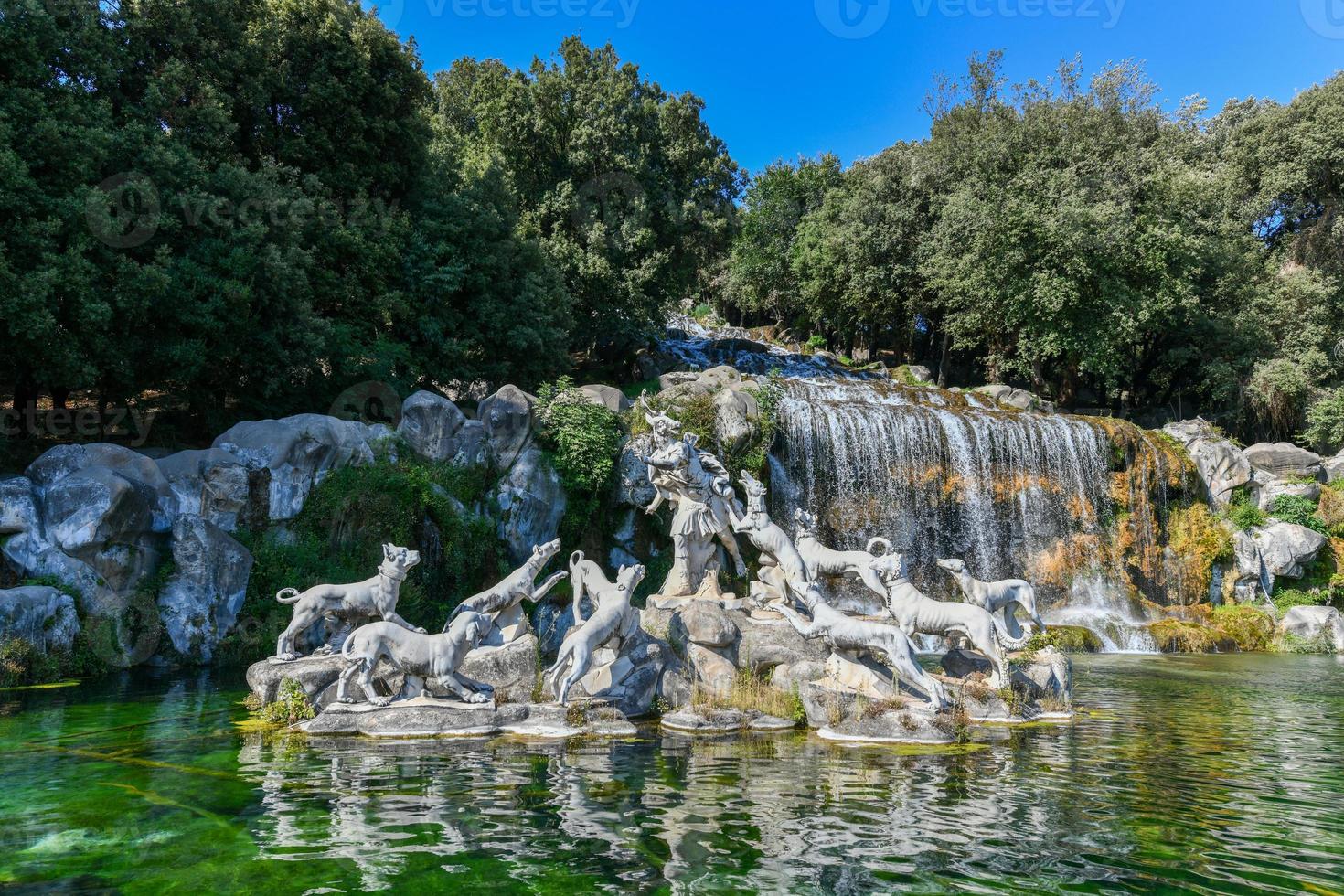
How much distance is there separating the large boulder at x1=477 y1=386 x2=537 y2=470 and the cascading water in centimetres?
667

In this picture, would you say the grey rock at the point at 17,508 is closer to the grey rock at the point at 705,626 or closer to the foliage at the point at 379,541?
the foliage at the point at 379,541

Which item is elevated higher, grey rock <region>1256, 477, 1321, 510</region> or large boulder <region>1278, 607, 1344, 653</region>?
grey rock <region>1256, 477, 1321, 510</region>

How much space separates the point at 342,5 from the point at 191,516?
Answer: 56.3 ft

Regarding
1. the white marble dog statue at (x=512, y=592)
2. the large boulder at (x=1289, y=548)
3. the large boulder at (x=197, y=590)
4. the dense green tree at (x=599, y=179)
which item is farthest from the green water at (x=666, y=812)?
the dense green tree at (x=599, y=179)

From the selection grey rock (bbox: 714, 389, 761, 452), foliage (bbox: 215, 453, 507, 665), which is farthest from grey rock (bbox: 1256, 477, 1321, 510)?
foliage (bbox: 215, 453, 507, 665)

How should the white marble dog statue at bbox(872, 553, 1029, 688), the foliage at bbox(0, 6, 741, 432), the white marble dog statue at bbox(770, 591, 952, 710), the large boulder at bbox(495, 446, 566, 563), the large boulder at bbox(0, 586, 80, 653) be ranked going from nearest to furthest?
the white marble dog statue at bbox(770, 591, 952, 710), the white marble dog statue at bbox(872, 553, 1029, 688), the large boulder at bbox(0, 586, 80, 653), the foliage at bbox(0, 6, 741, 432), the large boulder at bbox(495, 446, 566, 563)

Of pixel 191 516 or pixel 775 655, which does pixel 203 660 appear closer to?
pixel 191 516

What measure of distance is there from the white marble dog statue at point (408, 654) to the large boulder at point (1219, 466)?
25014 mm

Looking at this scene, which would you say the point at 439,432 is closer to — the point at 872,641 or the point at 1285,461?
the point at 872,641

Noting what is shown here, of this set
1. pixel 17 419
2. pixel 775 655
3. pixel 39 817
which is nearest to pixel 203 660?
pixel 17 419

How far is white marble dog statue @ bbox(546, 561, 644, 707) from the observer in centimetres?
1007

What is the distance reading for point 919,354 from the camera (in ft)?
155

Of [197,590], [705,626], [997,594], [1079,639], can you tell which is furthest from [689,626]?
[1079,639]

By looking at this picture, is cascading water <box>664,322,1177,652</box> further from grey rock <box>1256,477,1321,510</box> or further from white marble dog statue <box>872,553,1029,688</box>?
white marble dog statue <box>872,553,1029,688</box>
